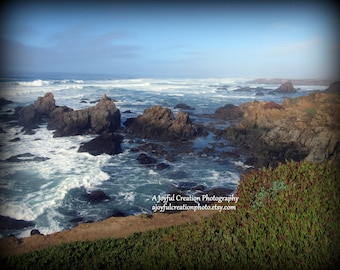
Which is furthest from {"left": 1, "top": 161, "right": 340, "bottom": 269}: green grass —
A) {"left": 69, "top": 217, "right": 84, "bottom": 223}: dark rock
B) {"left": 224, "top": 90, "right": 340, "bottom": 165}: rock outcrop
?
{"left": 224, "top": 90, "right": 340, "bottom": 165}: rock outcrop

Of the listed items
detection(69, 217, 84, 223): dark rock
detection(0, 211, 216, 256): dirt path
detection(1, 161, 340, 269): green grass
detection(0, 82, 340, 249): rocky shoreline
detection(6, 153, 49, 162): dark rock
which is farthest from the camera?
detection(0, 82, 340, 249): rocky shoreline

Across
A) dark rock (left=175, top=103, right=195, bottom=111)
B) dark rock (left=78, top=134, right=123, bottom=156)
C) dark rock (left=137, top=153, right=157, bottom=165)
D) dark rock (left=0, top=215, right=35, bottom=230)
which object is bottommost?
dark rock (left=0, top=215, right=35, bottom=230)

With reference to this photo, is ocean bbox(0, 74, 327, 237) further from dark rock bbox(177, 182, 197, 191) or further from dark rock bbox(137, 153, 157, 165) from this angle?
dark rock bbox(137, 153, 157, 165)

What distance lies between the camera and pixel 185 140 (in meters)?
24.8

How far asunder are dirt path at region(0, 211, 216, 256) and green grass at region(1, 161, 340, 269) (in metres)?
1.34

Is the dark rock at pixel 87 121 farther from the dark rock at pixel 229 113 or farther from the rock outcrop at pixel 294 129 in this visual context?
the dark rock at pixel 229 113

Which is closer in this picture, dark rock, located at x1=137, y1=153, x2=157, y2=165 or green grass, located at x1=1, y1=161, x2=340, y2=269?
green grass, located at x1=1, y1=161, x2=340, y2=269

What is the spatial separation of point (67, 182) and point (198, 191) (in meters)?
7.02

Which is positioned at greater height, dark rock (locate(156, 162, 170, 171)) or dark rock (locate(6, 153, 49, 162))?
dark rock (locate(6, 153, 49, 162))

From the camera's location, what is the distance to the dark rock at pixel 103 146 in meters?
21.7

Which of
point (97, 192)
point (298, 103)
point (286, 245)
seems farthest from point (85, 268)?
point (298, 103)

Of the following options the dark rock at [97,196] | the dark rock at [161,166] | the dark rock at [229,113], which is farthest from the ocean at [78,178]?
the dark rock at [229,113]

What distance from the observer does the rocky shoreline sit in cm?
2059

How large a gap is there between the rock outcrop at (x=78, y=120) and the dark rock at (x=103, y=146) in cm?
372
